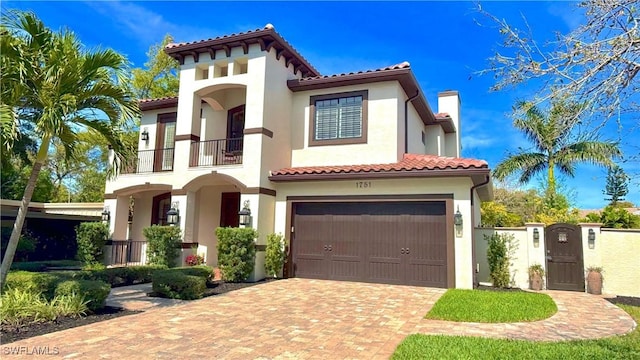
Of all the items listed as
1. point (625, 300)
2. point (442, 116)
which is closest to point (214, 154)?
A: point (442, 116)

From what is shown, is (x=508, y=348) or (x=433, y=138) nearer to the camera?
(x=508, y=348)

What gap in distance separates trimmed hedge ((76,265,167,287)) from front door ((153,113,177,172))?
564 cm

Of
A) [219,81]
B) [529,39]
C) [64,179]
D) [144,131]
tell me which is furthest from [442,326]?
[64,179]

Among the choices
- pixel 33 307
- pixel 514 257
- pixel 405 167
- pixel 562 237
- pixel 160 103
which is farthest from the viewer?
pixel 160 103

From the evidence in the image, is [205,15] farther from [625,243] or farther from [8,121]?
[625,243]

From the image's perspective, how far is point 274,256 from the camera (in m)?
13.1

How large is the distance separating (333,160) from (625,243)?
926 cm

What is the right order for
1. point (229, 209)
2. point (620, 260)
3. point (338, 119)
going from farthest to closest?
point (229, 209) < point (338, 119) < point (620, 260)

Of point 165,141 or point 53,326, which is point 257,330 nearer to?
point 53,326

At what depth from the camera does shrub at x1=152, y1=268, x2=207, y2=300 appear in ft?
30.8

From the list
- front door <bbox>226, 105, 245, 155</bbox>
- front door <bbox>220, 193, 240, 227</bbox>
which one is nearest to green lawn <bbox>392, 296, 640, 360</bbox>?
front door <bbox>220, 193, 240, 227</bbox>

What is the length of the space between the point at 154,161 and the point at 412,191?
426 inches

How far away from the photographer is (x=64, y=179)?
1335 inches

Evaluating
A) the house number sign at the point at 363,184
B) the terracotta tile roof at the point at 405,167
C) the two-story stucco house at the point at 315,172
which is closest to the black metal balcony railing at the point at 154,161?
the two-story stucco house at the point at 315,172
